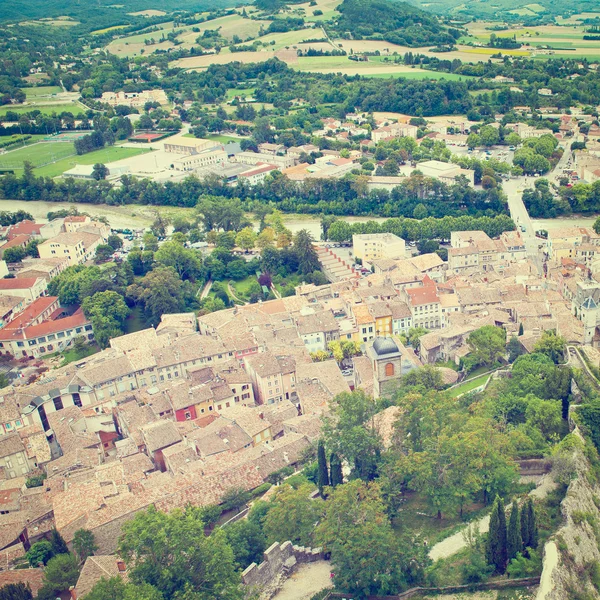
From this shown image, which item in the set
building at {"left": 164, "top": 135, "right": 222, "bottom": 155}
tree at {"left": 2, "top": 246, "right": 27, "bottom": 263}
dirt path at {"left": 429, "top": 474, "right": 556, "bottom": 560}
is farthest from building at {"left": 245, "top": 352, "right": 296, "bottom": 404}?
building at {"left": 164, "top": 135, "right": 222, "bottom": 155}

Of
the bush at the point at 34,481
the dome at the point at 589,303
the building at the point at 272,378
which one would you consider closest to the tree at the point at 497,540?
the building at the point at 272,378

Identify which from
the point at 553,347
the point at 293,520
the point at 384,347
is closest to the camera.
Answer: the point at 293,520

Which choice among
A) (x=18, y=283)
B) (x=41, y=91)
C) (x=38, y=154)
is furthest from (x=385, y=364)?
(x=41, y=91)

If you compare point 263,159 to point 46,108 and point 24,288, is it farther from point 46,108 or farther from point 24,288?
point 46,108

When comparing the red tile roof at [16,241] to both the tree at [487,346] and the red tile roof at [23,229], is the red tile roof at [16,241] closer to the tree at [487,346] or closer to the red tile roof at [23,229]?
the red tile roof at [23,229]

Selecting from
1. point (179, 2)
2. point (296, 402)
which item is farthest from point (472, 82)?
point (179, 2)

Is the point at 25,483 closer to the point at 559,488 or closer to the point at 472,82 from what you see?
the point at 559,488
